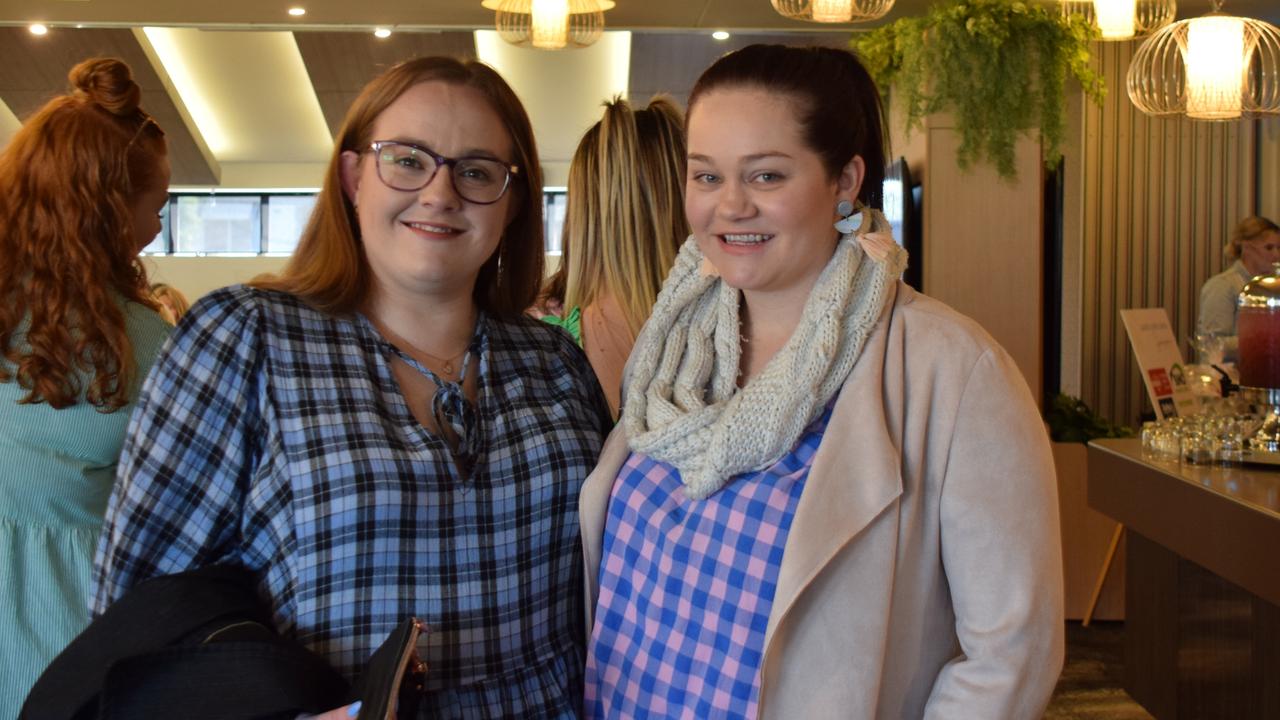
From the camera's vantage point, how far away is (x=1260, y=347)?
11.4 feet

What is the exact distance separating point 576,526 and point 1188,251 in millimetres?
8492

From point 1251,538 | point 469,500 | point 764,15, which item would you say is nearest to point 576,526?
point 469,500

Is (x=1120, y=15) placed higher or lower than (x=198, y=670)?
higher

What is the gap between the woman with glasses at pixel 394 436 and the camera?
1563mm

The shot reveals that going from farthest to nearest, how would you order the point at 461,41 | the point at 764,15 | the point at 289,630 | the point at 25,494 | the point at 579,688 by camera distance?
the point at 461,41 < the point at 764,15 < the point at 25,494 < the point at 579,688 < the point at 289,630

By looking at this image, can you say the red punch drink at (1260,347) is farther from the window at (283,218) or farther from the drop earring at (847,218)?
the window at (283,218)

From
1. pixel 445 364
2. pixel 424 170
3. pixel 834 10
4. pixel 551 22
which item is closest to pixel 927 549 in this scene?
pixel 445 364

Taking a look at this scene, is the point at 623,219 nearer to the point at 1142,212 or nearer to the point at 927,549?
the point at 927,549

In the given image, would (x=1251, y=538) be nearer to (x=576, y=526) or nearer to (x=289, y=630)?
(x=576, y=526)

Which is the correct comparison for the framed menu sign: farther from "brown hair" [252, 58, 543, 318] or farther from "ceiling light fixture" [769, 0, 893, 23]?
"brown hair" [252, 58, 543, 318]

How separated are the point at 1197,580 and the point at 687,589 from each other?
2.56 metres

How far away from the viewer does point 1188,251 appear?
9.12 m

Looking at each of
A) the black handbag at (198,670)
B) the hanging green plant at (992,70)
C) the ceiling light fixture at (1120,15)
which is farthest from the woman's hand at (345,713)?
the ceiling light fixture at (1120,15)

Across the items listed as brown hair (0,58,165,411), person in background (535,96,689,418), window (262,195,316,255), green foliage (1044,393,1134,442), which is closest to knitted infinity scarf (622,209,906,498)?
person in background (535,96,689,418)
